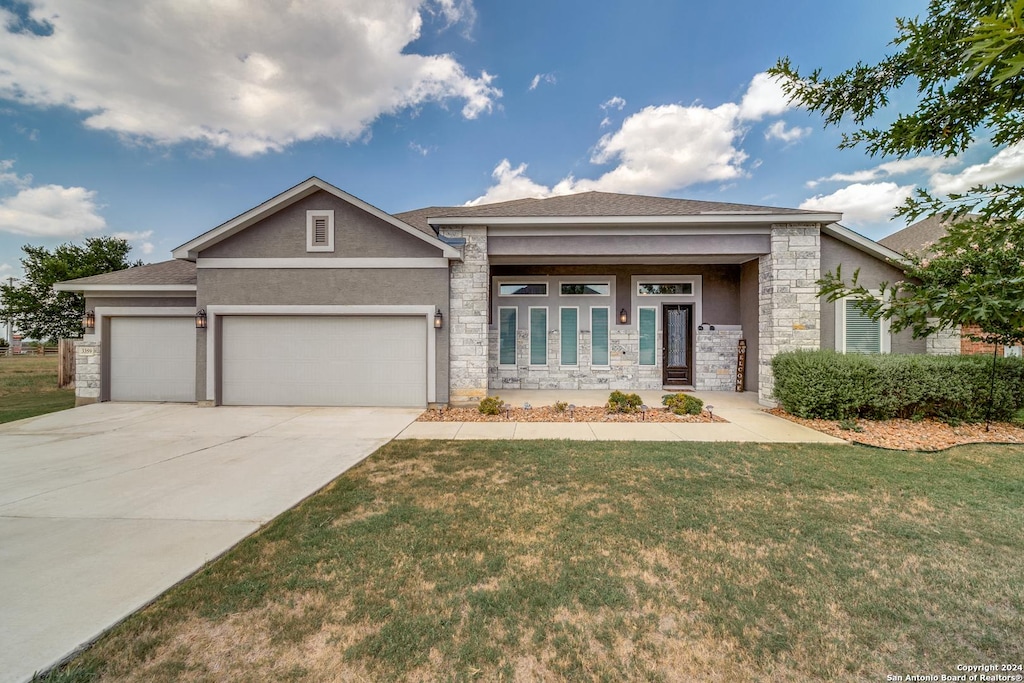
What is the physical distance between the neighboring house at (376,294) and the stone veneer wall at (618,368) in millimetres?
1751

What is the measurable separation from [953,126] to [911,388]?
6612 millimetres

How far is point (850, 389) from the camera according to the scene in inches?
263

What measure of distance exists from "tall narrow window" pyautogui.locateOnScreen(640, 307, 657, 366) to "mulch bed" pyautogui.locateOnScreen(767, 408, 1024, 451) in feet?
12.2

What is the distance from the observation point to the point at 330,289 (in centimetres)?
806

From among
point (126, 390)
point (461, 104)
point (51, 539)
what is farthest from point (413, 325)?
point (461, 104)

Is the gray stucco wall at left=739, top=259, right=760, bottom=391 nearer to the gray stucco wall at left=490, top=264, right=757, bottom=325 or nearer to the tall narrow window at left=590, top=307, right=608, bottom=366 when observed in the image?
the gray stucco wall at left=490, top=264, right=757, bottom=325

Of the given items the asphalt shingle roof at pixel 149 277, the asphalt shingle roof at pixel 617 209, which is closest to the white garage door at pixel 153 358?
the asphalt shingle roof at pixel 149 277

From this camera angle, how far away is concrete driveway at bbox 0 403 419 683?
7.11ft

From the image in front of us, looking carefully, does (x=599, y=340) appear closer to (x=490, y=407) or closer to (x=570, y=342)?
(x=570, y=342)

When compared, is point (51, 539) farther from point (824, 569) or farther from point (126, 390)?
point (126, 390)

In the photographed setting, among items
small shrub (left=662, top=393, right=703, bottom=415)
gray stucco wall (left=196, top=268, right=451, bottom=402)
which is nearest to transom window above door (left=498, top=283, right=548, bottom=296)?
gray stucco wall (left=196, top=268, right=451, bottom=402)

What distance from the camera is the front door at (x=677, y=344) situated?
10.3m

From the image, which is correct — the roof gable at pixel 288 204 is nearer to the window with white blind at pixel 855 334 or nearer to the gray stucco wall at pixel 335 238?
the gray stucco wall at pixel 335 238

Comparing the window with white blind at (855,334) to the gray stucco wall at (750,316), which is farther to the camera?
the gray stucco wall at (750,316)
